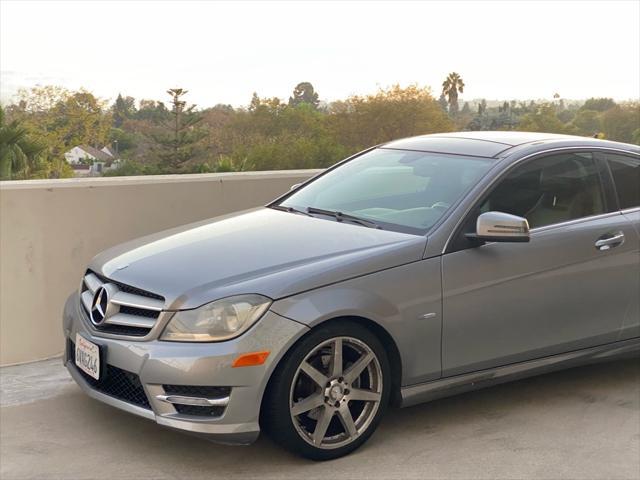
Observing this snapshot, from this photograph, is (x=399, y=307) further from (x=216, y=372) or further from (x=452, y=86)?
Result: (x=452, y=86)

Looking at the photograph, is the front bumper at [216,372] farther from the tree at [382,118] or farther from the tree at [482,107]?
the tree at [482,107]

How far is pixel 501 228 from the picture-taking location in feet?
14.8

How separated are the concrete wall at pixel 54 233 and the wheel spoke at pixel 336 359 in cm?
270

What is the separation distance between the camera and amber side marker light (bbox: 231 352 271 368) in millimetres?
3891

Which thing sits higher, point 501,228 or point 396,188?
point 396,188

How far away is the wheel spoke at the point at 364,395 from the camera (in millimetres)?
4254

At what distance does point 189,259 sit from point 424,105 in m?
99.1

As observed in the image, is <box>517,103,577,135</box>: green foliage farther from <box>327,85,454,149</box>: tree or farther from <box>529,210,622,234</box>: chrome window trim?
<box>529,210,622,234</box>: chrome window trim

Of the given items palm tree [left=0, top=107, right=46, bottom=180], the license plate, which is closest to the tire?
the license plate

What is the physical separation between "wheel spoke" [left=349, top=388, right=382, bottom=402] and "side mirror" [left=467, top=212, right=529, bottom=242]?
97 cm

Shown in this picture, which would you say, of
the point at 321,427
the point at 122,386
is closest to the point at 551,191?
the point at 321,427

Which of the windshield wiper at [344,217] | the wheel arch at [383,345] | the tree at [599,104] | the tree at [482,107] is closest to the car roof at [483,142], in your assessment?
the windshield wiper at [344,217]

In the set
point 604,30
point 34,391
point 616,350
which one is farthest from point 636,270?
point 604,30

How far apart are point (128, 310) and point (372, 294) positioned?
1154 mm
